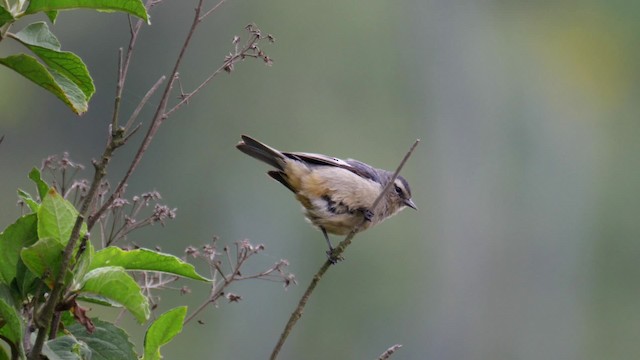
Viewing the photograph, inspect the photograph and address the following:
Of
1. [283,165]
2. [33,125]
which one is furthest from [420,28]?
[283,165]

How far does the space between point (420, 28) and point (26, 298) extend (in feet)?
54.1

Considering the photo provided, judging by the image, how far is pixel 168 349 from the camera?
11.4 meters

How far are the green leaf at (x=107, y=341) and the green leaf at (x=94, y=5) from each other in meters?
0.43

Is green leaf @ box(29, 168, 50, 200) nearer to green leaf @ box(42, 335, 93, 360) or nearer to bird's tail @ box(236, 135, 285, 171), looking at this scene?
green leaf @ box(42, 335, 93, 360)

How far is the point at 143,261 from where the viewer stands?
150 cm

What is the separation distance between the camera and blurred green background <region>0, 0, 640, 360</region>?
12727 mm

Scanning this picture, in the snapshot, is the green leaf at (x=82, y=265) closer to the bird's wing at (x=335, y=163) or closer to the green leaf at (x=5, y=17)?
the green leaf at (x=5, y=17)

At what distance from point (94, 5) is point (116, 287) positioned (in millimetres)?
394

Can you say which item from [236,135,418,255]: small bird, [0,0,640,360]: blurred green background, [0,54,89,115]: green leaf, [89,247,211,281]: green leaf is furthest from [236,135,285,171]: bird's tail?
[0,0,640,360]: blurred green background

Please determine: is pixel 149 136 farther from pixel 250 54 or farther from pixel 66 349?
pixel 250 54

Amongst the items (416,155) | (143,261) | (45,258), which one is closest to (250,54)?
(143,261)

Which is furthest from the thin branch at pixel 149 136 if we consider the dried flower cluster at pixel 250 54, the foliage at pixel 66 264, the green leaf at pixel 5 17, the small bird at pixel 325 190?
the small bird at pixel 325 190

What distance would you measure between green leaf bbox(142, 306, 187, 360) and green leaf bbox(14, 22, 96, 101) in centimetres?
35

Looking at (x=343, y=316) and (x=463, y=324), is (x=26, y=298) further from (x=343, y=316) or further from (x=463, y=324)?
(x=463, y=324)
